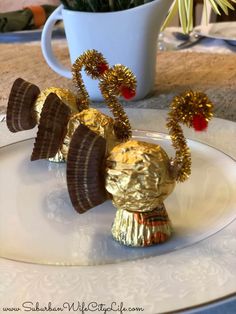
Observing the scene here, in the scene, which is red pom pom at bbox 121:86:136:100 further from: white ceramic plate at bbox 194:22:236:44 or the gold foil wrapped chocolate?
white ceramic plate at bbox 194:22:236:44

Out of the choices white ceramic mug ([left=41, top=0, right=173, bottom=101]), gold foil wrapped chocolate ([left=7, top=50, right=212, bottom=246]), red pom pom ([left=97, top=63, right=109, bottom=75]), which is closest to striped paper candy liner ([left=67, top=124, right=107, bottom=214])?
gold foil wrapped chocolate ([left=7, top=50, right=212, bottom=246])

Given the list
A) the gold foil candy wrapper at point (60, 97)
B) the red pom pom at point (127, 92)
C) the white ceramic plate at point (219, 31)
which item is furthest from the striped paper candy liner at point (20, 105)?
the white ceramic plate at point (219, 31)

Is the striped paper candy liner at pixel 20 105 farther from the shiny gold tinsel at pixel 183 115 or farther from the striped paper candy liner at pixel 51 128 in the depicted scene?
the shiny gold tinsel at pixel 183 115

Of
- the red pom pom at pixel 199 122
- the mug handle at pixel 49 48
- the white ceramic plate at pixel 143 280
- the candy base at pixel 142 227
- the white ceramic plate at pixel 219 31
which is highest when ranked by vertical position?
the red pom pom at pixel 199 122

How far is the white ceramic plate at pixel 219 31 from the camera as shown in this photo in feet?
3.15

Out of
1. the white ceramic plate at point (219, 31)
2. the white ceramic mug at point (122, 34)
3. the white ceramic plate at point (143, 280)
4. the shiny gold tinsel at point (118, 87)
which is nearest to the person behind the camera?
the white ceramic plate at point (143, 280)

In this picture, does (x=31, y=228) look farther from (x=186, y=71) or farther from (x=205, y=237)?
(x=186, y=71)

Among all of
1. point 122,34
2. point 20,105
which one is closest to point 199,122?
point 20,105

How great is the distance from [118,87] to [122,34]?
0.26 metres

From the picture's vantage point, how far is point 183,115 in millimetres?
383

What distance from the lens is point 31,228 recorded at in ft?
1.39

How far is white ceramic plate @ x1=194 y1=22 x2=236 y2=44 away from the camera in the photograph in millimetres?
959

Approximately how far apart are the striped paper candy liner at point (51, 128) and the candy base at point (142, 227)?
11 cm

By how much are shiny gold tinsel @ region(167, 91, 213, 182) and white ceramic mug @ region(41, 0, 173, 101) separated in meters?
0.33
